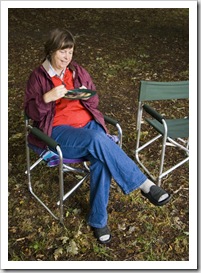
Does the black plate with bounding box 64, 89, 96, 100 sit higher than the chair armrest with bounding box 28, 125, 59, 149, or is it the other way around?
the black plate with bounding box 64, 89, 96, 100

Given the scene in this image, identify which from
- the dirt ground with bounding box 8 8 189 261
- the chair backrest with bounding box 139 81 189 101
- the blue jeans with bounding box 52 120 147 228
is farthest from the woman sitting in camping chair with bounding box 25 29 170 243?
the chair backrest with bounding box 139 81 189 101

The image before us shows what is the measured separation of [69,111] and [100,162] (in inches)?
20.9

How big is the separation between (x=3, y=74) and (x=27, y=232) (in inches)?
46.7

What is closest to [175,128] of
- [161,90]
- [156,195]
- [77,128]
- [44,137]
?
[161,90]

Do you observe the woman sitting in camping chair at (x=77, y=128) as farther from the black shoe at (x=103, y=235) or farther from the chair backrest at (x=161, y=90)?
the chair backrest at (x=161, y=90)

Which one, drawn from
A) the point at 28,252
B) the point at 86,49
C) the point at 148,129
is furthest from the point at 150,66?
the point at 28,252

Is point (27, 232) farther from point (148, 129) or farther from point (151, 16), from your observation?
point (151, 16)

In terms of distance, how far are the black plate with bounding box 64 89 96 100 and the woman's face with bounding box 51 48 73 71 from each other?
0.21m

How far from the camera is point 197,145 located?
277 cm

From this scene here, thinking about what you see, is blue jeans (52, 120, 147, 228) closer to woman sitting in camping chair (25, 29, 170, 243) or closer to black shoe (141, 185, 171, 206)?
woman sitting in camping chair (25, 29, 170, 243)

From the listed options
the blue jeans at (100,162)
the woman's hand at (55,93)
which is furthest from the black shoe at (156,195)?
the woman's hand at (55,93)

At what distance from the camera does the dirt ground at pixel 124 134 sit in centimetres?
258

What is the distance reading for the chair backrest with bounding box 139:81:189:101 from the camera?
3.10 m

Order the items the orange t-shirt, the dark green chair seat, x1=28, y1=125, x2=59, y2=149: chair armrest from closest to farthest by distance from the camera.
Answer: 1. x1=28, y1=125, x2=59, y2=149: chair armrest
2. the orange t-shirt
3. the dark green chair seat
